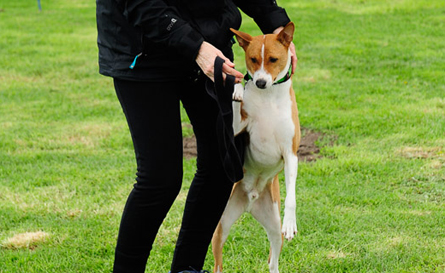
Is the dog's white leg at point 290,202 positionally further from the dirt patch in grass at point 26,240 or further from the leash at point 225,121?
the dirt patch in grass at point 26,240

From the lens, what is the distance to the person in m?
2.68

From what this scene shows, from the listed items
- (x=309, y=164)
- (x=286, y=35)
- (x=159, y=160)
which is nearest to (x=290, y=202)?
(x=159, y=160)

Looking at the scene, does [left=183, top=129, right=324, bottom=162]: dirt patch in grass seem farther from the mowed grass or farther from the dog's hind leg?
the dog's hind leg

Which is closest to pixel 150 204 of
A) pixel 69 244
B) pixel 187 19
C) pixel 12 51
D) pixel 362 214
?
pixel 187 19

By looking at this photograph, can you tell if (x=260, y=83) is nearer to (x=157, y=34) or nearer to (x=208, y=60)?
(x=208, y=60)

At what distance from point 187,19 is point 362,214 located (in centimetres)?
243

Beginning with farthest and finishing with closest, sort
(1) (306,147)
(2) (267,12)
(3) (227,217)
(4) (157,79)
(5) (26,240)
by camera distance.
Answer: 1. (1) (306,147)
2. (5) (26,240)
3. (3) (227,217)
4. (2) (267,12)
5. (4) (157,79)

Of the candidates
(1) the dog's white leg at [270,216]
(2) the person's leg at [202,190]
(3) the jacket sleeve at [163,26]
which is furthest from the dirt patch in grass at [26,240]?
(3) the jacket sleeve at [163,26]

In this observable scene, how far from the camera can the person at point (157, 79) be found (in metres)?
2.68

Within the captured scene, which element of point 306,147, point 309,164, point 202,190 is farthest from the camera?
point 306,147

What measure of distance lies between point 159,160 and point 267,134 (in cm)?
69

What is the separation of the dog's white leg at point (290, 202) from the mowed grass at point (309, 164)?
2.94ft

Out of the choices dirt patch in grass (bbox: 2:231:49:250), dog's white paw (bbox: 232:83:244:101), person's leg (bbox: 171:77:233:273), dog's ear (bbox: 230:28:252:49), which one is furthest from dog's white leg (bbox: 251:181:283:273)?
dirt patch in grass (bbox: 2:231:49:250)

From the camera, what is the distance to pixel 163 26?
2648 millimetres
